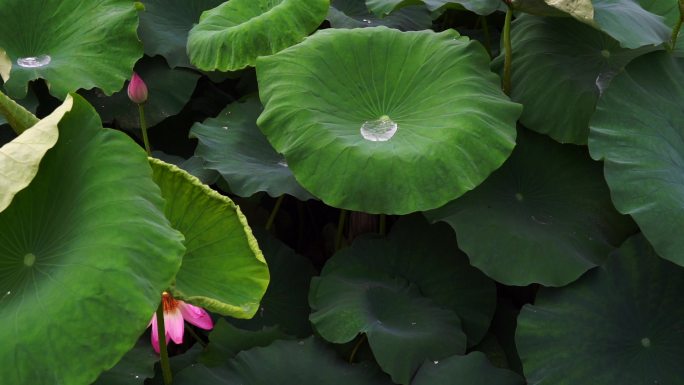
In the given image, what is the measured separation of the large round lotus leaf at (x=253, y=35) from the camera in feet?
5.74

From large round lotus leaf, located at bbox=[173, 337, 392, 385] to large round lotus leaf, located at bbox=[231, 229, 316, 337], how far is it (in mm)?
129

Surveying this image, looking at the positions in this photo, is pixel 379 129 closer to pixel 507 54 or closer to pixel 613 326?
pixel 507 54

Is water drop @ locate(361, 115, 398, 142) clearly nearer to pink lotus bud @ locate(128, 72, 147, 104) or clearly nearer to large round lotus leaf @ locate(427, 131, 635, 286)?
large round lotus leaf @ locate(427, 131, 635, 286)

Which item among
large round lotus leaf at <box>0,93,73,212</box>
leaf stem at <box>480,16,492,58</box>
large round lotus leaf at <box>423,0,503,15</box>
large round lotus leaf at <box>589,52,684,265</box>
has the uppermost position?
large round lotus leaf at <box>0,93,73,212</box>

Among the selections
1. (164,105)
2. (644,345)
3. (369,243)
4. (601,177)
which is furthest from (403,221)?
(164,105)

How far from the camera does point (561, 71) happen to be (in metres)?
1.68

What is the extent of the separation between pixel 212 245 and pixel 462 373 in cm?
45

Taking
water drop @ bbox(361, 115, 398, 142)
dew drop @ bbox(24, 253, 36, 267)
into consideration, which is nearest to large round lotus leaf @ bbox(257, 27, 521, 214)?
water drop @ bbox(361, 115, 398, 142)

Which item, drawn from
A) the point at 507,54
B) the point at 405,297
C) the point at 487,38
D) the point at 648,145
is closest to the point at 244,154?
the point at 405,297

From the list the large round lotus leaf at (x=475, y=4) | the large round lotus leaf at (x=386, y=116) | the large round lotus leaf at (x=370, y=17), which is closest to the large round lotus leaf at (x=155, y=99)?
the large round lotus leaf at (x=370, y=17)

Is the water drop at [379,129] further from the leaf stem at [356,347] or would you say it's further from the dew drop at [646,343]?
the dew drop at [646,343]

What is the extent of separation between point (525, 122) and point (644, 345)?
472 millimetres

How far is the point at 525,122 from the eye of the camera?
168 cm

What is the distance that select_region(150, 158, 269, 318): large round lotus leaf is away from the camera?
52.6 inches
